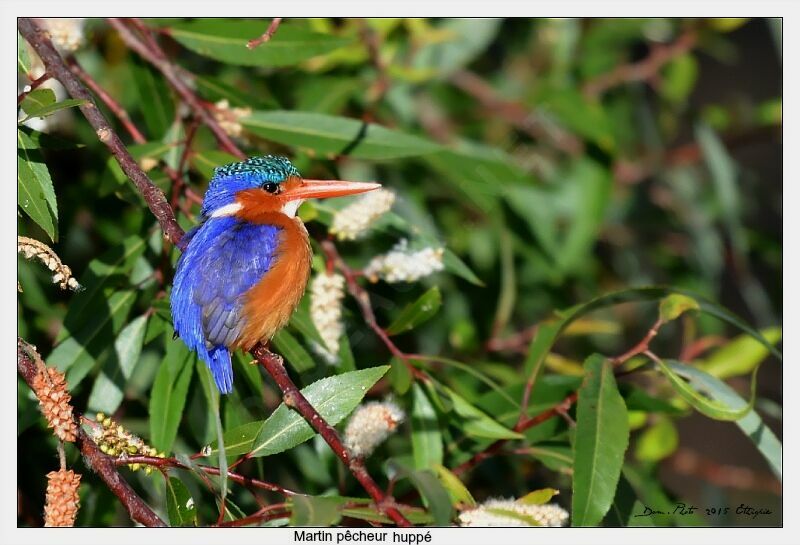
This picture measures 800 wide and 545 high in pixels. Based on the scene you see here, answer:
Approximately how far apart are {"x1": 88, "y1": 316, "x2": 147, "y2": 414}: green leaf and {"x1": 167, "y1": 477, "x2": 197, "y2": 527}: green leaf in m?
0.42

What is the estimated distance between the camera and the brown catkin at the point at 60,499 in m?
1.46

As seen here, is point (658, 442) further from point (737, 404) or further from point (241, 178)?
point (241, 178)

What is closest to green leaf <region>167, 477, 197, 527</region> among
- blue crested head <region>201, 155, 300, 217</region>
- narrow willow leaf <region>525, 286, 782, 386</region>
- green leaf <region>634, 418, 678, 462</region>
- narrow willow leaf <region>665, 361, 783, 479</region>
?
blue crested head <region>201, 155, 300, 217</region>

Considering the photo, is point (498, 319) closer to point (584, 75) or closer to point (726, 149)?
point (584, 75)

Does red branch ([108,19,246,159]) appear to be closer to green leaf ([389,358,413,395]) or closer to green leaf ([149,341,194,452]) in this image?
green leaf ([149,341,194,452])

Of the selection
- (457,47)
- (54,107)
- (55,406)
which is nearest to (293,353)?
(55,406)

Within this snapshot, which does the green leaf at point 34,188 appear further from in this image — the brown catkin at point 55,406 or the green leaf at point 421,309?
the green leaf at point 421,309

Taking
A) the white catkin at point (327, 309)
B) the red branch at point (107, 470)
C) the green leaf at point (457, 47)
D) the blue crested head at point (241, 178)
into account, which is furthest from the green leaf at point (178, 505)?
the green leaf at point (457, 47)

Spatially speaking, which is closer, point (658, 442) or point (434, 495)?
point (434, 495)

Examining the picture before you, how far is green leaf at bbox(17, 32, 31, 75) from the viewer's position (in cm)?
194

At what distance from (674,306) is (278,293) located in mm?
839

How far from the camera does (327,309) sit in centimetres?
194

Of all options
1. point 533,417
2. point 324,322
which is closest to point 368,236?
point 324,322

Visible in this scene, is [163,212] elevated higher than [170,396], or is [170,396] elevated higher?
[163,212]
